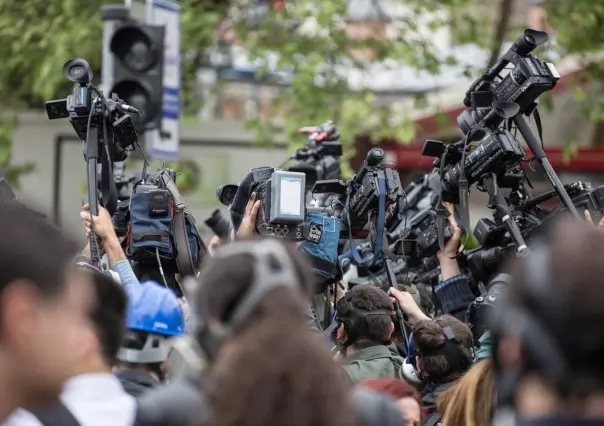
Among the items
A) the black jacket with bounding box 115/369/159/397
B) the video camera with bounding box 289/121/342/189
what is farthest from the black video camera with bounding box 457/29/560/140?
the black jacket with bounding box 115/369/159/397

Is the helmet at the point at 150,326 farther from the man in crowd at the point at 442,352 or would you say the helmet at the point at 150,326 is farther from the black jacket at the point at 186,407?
the man in crowd at the point at 442,352

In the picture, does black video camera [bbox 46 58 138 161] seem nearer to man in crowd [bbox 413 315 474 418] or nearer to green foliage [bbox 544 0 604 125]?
man in crowd [bbox 413 315 474 418]

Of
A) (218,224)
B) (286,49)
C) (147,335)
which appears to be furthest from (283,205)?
(286,49)

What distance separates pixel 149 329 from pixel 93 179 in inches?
97.2

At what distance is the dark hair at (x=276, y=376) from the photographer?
2305 millimetres

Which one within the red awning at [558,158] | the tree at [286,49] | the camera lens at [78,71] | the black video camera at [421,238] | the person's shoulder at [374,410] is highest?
the tree at [286,49]

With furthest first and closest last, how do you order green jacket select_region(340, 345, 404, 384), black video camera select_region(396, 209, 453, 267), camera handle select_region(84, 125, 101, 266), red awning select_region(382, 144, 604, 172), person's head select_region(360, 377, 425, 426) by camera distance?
red awning select_region(382, 144, 604, 172)
black video camera select_region(396, 209, 453, 267)
camera handle select_region(84, 125, 101, 266)
green jacket select_region(340, 345, 404, 384)
person's head select_region(360, 377, 425, 426)

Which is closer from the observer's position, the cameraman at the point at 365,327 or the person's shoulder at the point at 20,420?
the person's shoulder at the point at 20,420

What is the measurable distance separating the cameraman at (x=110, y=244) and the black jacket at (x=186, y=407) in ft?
7.63

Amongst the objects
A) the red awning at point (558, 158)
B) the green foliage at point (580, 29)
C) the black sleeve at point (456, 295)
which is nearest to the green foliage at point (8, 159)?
the red awning at point (558, 158)

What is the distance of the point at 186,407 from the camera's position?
2.69m

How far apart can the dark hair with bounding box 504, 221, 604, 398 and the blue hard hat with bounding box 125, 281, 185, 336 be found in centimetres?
A: 142

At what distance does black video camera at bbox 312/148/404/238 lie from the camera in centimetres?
638

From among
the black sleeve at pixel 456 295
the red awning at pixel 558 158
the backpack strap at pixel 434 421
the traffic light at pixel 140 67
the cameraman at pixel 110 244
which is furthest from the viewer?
the red awning at pixel 558 158
